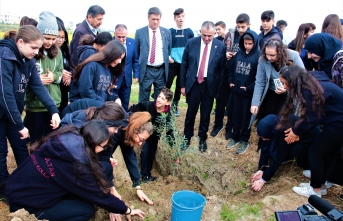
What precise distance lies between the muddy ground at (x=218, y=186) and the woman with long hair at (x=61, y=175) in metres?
0.49

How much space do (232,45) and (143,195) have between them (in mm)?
3383

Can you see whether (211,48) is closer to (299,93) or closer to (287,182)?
(299,93)

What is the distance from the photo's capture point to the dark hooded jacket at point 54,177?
2164mm

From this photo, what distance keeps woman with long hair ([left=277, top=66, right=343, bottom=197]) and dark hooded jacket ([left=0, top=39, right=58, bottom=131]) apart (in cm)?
276

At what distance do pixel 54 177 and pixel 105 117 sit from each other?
0.66m

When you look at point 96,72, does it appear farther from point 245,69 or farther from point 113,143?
point 245,69

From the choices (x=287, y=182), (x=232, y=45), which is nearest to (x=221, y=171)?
(x=287, y=182)

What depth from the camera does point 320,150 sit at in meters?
3.17

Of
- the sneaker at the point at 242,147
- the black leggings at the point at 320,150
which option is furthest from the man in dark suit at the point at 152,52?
the black leggings at the point at 320,150

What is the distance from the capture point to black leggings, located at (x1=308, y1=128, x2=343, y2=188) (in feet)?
10.2

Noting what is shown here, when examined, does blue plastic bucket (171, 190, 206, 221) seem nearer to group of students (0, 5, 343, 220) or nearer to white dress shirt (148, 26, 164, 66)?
group of students (0, 5, 343, 220)

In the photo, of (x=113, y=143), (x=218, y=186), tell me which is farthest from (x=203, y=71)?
(x=113, y=143)

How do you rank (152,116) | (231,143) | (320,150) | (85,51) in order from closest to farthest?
(320,150) → (85,51) → (152,116) → (231,143)

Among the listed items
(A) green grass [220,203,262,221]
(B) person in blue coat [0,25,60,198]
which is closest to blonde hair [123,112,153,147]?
(B) person in blue coat [0,25,60,198]
